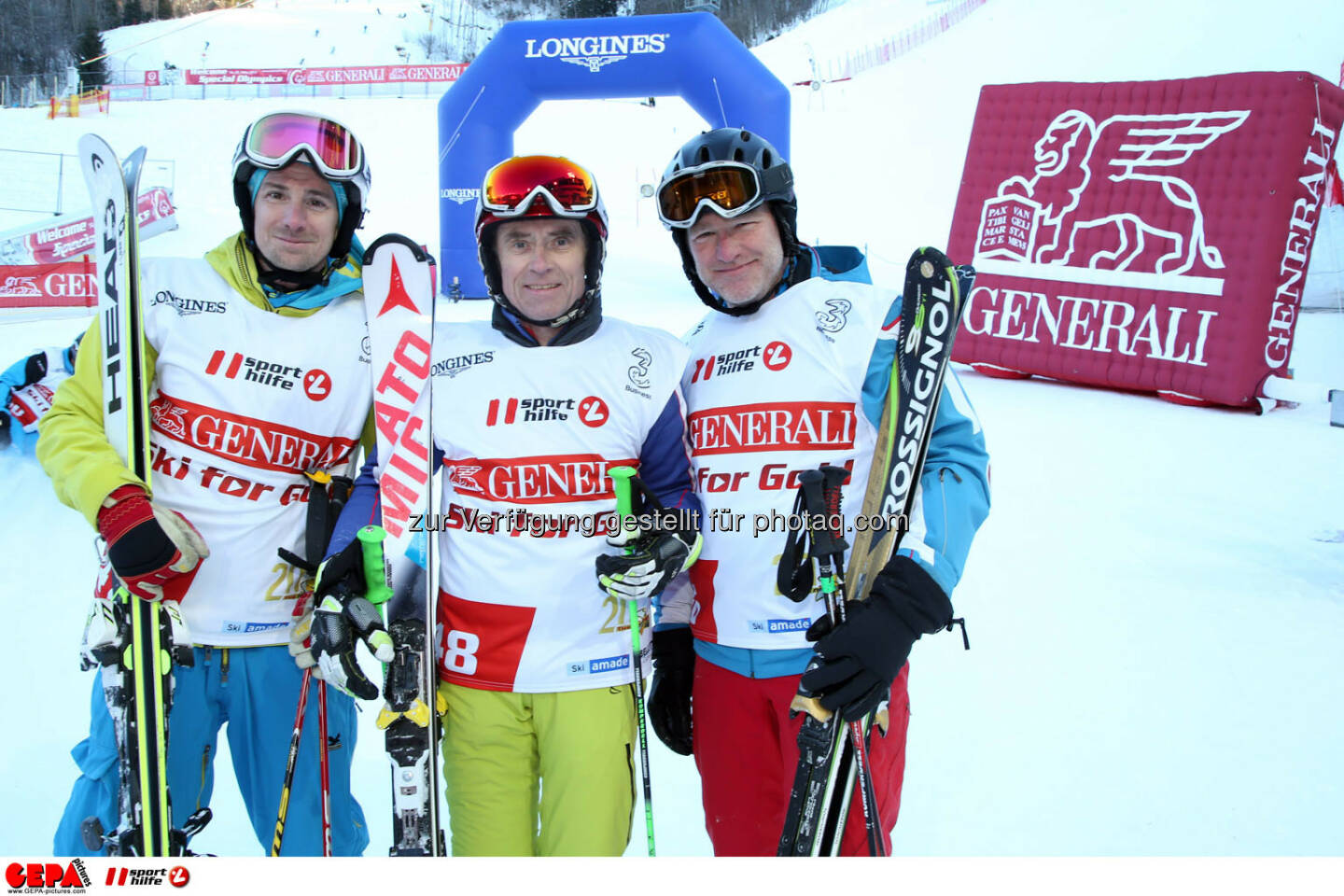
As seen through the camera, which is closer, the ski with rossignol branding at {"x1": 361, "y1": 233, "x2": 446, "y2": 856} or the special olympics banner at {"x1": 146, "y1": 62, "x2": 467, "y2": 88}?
the ski with rossignol branding at {"x1": 361, "y1": 233, "x2": 446, "y2": 856}

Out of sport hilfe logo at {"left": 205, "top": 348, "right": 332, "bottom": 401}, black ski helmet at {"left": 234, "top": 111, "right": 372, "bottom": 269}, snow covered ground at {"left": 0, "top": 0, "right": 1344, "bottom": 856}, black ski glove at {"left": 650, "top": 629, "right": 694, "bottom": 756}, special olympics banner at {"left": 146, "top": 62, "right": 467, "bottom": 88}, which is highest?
special olympics banner at {"left": 146, "top": 62, "right": 467, "bottom": 88}

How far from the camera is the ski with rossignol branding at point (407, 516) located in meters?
1.94

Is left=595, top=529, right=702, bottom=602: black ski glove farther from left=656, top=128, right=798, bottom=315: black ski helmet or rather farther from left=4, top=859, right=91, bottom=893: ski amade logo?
left=4, top=859, right=91, bottom=893: ski amade logo

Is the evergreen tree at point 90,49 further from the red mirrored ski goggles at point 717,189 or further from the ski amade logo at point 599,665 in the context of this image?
the ski amade logo at point 599,665

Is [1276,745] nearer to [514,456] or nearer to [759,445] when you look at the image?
[759,445]

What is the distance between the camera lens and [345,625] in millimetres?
1927

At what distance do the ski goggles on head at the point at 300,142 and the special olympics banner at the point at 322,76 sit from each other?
3366 centimetres

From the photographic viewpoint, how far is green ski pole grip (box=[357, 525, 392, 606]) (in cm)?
195

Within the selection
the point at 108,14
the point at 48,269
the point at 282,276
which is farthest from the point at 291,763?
the point at 108,14

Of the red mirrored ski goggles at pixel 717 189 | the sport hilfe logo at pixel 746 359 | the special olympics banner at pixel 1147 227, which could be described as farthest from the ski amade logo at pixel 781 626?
the special olympics banner at pixel 1147 227

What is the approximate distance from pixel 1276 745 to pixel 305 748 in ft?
11.1

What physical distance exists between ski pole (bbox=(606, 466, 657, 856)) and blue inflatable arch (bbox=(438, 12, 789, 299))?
8.89m

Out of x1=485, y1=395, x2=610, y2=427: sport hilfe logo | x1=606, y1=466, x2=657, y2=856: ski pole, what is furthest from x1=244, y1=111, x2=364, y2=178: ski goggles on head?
x1=606, y1=466, x2=657, y2=856: ski pole

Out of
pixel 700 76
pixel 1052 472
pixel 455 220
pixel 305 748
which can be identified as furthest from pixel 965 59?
pixel 305 748
